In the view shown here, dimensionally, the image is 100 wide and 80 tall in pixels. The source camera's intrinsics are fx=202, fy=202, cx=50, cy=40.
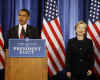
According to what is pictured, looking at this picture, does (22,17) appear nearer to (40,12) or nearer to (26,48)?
(40,12)

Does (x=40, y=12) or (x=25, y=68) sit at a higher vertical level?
(x=40, y=12)

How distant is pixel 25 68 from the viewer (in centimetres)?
237

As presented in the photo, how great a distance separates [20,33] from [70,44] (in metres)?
0.88

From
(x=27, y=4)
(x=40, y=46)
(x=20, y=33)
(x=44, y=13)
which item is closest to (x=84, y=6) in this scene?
(x=44, y=13)

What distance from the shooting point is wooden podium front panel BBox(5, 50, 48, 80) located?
2365 mm

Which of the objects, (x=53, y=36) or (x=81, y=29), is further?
(x=53, y=36)

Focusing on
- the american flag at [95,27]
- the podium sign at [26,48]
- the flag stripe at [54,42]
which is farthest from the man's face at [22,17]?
the american flag at [95,27]

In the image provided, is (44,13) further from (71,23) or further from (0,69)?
(0,69)

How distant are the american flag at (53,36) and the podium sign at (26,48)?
1725mm

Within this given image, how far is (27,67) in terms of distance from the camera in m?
2.38

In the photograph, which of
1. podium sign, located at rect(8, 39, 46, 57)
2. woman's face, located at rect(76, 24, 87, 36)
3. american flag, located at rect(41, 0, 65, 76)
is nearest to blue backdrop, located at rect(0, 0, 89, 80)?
american flag, located at rect(41, 0, 65, 76)

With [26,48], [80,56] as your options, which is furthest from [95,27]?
[26,48]

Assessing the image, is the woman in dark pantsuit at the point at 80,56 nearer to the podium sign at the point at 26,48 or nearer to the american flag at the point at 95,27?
the podium sign at the point at 26,48

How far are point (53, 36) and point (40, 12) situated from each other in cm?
Answer: 56
